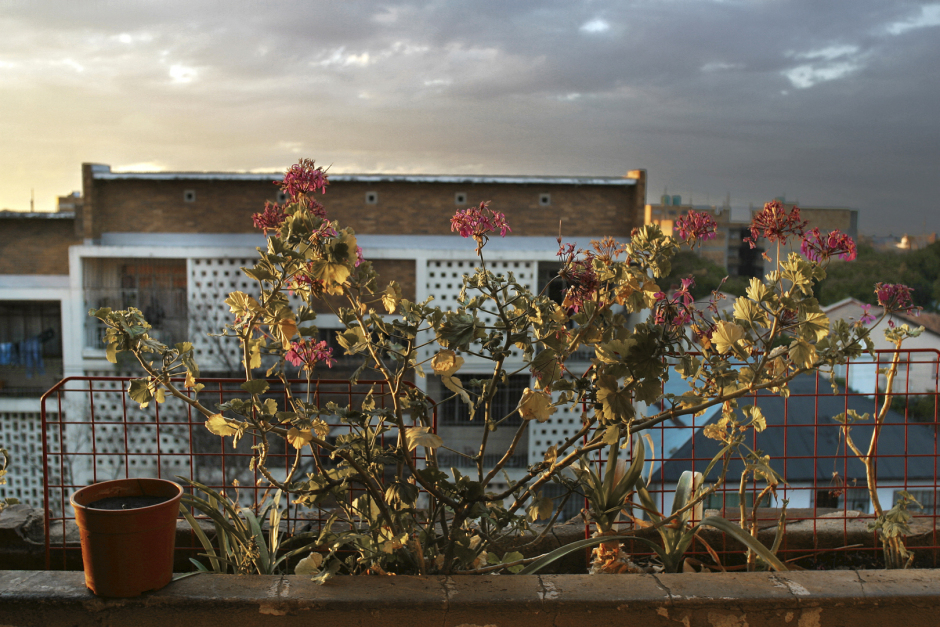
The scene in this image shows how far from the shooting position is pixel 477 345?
1787 mm

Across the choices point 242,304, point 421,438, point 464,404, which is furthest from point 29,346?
point 421,438

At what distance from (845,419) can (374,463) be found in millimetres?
1615

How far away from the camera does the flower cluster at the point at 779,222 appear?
1.96m

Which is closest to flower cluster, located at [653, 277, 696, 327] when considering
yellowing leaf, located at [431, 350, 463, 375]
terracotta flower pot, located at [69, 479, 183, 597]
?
yellowing leaf, located at [431, 350, 463, 375]

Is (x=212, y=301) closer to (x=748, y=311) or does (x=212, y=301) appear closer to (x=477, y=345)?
(x=477, y=345)

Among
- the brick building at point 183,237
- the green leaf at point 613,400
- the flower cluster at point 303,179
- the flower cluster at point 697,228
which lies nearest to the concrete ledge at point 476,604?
the green leaf at point 613,400

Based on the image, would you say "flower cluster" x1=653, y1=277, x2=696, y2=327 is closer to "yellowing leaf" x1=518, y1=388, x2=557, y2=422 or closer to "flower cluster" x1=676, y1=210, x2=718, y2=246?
"flower cluster" x1=676, y1=210, x2=718, y2=246

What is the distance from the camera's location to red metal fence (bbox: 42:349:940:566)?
2.58 m

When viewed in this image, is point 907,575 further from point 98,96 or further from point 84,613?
point 98,96

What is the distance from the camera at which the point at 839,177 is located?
1419cm

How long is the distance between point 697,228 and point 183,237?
17.9 m

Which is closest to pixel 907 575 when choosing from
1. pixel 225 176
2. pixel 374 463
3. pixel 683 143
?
pixel 374 463

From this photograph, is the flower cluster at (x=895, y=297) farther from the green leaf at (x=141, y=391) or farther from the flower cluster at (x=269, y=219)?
the green leaf at (x=141, y=391)

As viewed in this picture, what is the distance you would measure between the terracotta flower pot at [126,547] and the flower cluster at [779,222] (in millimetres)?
1838
